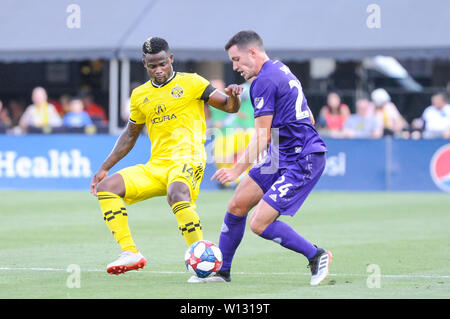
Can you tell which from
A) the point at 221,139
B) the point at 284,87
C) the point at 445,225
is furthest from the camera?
the point at 221,139

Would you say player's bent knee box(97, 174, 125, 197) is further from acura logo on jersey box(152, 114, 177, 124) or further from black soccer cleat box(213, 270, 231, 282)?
black soccer cleat box(213, 270, 231, 282)

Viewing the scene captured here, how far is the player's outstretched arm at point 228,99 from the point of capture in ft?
27.2

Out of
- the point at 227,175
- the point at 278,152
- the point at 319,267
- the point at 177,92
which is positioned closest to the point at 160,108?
the point at 177,92

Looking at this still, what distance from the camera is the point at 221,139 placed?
19.5 meters

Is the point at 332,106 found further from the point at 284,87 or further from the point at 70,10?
the point at 284,87

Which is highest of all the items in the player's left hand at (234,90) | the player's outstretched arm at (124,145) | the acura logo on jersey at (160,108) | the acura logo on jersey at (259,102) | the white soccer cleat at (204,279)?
the player's left hand at (234,90)

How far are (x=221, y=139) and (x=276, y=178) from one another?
1149cm

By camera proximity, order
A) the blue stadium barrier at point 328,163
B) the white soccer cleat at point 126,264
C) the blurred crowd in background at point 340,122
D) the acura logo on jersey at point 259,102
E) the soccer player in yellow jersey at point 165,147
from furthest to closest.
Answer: the blurred crowd in background at point 340,122
the blue stadium barrier at point 328,163
the soccer player in yellow jersey at point 165,147
the white soccer cleat at point 126,264
the acura logo on jersey at point 259,102

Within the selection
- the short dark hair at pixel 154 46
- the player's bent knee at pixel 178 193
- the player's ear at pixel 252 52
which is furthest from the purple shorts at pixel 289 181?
the short dark hair at pixel 154 46

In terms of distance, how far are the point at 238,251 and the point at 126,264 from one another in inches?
103

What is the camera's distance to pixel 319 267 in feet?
25.9

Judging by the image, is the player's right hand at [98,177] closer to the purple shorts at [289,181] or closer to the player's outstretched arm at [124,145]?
the player's outstretched arm at [124,145]

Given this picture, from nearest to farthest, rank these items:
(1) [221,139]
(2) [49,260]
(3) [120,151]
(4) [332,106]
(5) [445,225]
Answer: (3) [120,151]
(2) [49,260]
(5) [445,225]
(1) [221,139]
(4) [332,106]
